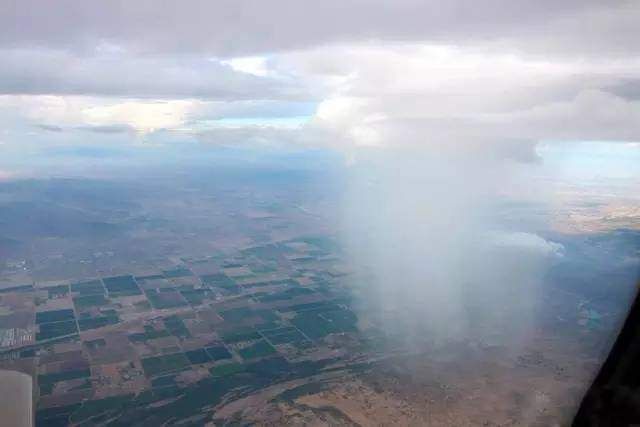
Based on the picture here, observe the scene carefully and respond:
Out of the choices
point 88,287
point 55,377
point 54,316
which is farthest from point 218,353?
point 88,287

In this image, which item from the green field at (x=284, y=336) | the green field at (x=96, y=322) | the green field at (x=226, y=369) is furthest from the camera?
the green field at (x=96, y=322)

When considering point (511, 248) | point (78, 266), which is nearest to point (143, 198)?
point (78, 266)

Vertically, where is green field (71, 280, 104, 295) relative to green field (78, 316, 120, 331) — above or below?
above

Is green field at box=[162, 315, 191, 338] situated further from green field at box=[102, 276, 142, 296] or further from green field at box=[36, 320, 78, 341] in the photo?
green field at box=[102, 276, 142, 296]

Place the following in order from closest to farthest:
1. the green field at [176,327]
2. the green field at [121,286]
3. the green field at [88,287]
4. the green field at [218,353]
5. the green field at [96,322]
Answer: the green field at [218,353] < the green field at [176,327] < the green field at [96,322] < the green field at [88,287] < the green field at [121,286]

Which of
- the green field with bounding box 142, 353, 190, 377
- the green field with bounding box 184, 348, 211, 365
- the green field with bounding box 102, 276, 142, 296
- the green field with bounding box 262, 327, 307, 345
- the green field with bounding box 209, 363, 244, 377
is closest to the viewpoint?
the green field with bounding box 209, 363, 244, 377

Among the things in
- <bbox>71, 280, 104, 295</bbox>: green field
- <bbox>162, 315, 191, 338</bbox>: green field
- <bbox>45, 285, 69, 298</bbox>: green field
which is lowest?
<bbox>162, 315, 191, 338</bbox>: green field

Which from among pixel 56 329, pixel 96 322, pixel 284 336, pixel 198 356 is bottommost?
pixel 284 336

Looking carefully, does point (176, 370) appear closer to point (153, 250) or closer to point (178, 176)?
point (153, 250)

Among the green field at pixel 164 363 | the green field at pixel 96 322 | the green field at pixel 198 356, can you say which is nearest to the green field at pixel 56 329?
the green field at pixel 96 322

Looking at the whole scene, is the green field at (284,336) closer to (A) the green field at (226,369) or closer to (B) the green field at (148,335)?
(A) the green field at (226,369)

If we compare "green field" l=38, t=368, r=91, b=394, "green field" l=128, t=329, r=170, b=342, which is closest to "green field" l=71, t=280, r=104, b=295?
"green field" l=128, t=329, r=170, b=342

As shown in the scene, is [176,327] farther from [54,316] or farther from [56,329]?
[54,316]
